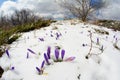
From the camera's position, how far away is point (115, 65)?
2.37 metres

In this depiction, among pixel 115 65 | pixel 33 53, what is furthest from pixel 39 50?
pixel 115 65

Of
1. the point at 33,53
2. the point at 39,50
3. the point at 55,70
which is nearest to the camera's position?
the point at 55,70

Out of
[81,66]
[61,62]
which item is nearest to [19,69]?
[61,62]

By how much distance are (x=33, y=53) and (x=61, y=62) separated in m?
0.45

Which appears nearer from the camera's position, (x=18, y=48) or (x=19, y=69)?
(x=19, y=69)

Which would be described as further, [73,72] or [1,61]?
[1,61]

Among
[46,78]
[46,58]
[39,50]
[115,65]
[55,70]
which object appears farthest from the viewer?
[39,50]

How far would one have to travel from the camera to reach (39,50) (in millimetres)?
2709

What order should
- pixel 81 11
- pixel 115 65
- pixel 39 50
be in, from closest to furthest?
pixel 115 65
pixel 39 50
pixel 81 11

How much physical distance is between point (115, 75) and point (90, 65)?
0.26 m

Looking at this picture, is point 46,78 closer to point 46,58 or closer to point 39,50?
point 46,58

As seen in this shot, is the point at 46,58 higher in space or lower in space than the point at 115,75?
higher

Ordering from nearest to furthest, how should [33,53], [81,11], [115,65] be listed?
[115,65] < [33,53] < [81,11]

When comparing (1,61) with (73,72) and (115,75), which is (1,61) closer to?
(73,72)
